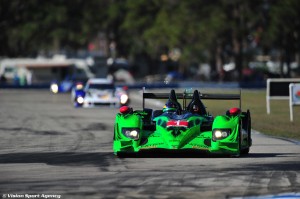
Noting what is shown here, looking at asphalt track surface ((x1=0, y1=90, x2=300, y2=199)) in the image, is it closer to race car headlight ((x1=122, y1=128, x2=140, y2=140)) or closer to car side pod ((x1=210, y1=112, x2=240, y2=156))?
car side pod ((x1=210, y1=112, x2=240, y2=156))

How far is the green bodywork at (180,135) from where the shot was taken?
16.6 meters

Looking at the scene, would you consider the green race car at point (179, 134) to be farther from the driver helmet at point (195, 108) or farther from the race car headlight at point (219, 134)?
the driver helmet at point (195, 108)

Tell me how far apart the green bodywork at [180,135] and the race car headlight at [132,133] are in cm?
3

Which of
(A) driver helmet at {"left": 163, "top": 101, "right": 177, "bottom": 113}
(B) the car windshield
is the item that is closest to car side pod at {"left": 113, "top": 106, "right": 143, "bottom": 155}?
(A) driver helmet at {"left": 163, "top": 101, "right": 177, "bottom": 113}

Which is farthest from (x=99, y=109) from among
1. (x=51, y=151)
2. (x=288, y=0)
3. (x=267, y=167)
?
(x=288, y=0)

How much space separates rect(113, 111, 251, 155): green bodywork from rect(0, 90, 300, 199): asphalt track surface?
23 centimetres

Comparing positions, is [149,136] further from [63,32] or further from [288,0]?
[63,32]

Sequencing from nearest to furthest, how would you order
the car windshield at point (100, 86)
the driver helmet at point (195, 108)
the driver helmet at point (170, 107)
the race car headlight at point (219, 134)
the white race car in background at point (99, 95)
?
the race car headlight at point (219, 134)
the driver helmet at point (170, 107)
the driver helmet at point (195, 108)
the white race car in background at point (99, 95)
the car windshield at point (100, 86)

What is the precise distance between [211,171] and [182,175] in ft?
2.40

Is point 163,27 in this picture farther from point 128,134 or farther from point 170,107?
point 128,134

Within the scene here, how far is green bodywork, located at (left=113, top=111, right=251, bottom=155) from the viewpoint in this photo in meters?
16.6

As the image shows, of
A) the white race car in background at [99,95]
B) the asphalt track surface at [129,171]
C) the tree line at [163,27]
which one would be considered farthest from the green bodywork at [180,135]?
the tree line at [163,27]

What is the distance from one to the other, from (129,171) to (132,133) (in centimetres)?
227

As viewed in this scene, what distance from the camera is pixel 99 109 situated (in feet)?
134
